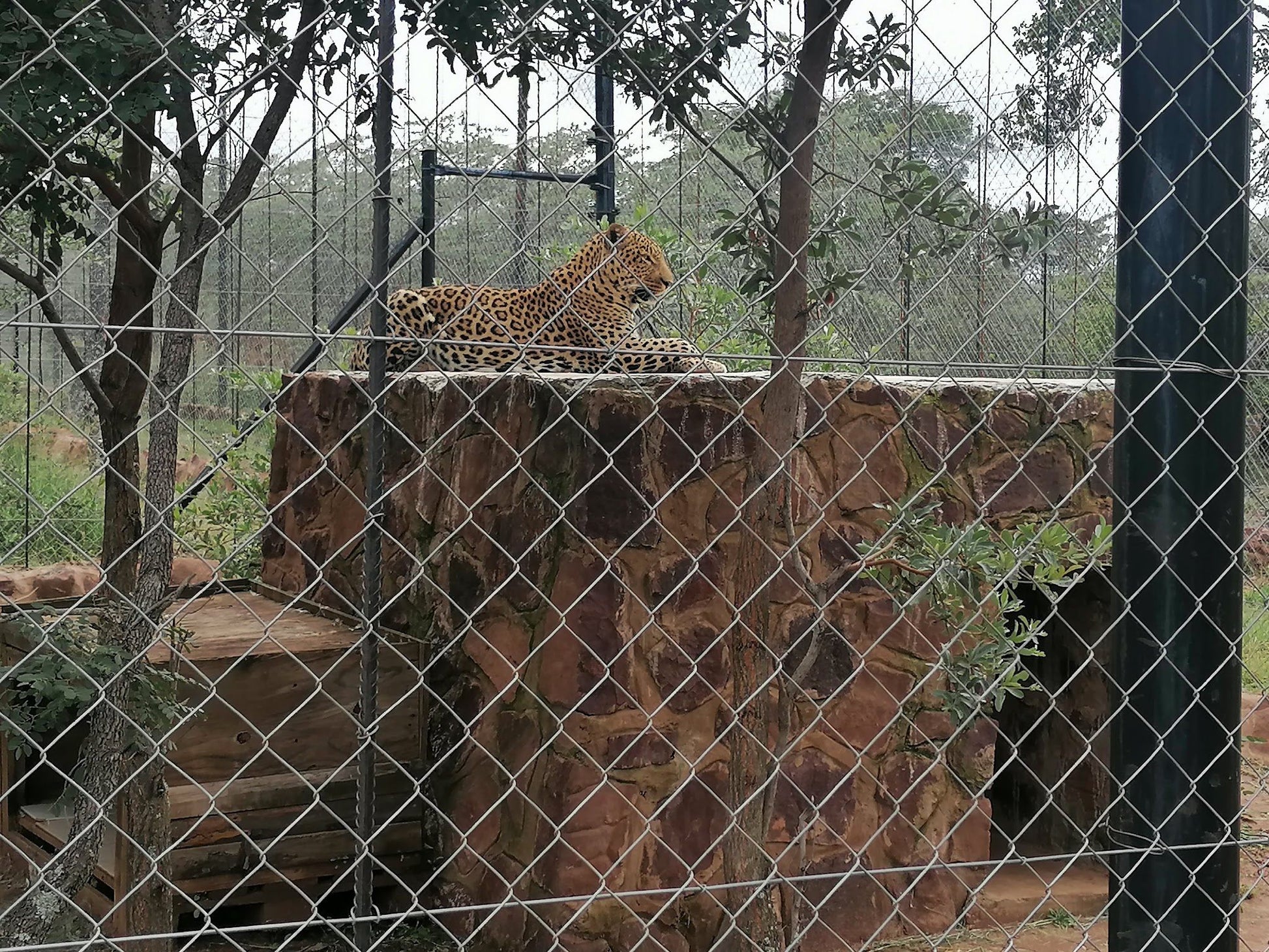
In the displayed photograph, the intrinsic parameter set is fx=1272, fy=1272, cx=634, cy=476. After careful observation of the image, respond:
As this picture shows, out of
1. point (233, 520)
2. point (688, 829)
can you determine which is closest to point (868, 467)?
point (688, 829)

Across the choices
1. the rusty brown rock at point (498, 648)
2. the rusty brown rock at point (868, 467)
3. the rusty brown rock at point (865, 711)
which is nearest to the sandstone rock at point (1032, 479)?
the rusty brown rock at point (868, 467)

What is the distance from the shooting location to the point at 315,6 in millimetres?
2688

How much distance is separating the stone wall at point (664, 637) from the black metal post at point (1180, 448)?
5.57 ft

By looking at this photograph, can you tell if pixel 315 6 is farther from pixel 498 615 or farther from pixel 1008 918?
pixel 1008 918

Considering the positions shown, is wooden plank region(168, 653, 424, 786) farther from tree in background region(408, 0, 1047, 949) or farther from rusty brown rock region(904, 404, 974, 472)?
tree in background region(408, 0, 1047, 949)

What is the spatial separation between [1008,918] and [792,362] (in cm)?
350

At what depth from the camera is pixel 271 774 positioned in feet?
14.0

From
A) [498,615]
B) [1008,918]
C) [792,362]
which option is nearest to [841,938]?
[1008,918]

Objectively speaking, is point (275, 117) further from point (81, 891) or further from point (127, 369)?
point (81, 891)

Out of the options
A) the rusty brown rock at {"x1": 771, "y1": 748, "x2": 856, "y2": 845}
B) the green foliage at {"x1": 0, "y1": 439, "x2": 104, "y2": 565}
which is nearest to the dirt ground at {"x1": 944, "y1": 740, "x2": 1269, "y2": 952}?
the rusty brown rock at {"x1": 771, "y1": 748, "x2": 856, "y2": 845}

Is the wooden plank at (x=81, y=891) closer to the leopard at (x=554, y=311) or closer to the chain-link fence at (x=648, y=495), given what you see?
the chain-link fence at (x=648, y=495)

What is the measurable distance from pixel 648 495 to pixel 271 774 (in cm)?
162

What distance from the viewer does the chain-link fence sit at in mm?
1791

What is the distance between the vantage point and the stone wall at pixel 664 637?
3.91 m
